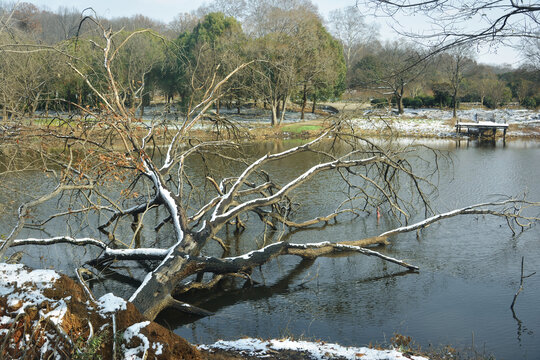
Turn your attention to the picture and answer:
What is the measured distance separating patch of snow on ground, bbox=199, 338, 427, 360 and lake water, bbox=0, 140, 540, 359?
1.39 meters

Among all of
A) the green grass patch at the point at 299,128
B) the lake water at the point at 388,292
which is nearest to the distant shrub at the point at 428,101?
the green grass patch at the point at 299,128

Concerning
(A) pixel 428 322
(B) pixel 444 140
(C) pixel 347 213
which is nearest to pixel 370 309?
(A) pixel 428 322

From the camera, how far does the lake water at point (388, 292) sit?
293 inches

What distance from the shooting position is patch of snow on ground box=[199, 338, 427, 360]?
5336mm

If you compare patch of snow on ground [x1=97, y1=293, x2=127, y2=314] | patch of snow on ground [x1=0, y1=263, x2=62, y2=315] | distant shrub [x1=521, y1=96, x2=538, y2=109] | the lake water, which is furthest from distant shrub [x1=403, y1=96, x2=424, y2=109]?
patch of snow on ground [x1=0, y1=263, x2=62, y2=315]

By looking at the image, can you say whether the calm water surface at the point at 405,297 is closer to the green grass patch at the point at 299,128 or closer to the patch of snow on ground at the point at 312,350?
the patch of snow on ground at the point at 312,350

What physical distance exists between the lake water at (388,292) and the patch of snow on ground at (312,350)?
1395 millimetres

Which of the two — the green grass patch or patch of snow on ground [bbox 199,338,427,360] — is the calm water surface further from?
the green grass patch

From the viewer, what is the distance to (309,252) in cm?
951

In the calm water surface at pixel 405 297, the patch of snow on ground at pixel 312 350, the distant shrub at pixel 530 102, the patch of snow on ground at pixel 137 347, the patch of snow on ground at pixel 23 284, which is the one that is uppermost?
the distant shrub at pixel 530 102

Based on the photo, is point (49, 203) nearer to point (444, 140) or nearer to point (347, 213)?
point (347, 213)

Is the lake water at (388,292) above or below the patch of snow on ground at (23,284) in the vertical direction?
below

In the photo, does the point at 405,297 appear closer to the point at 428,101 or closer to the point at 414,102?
the point at 414,102

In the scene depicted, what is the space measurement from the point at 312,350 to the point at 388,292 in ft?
12.2
